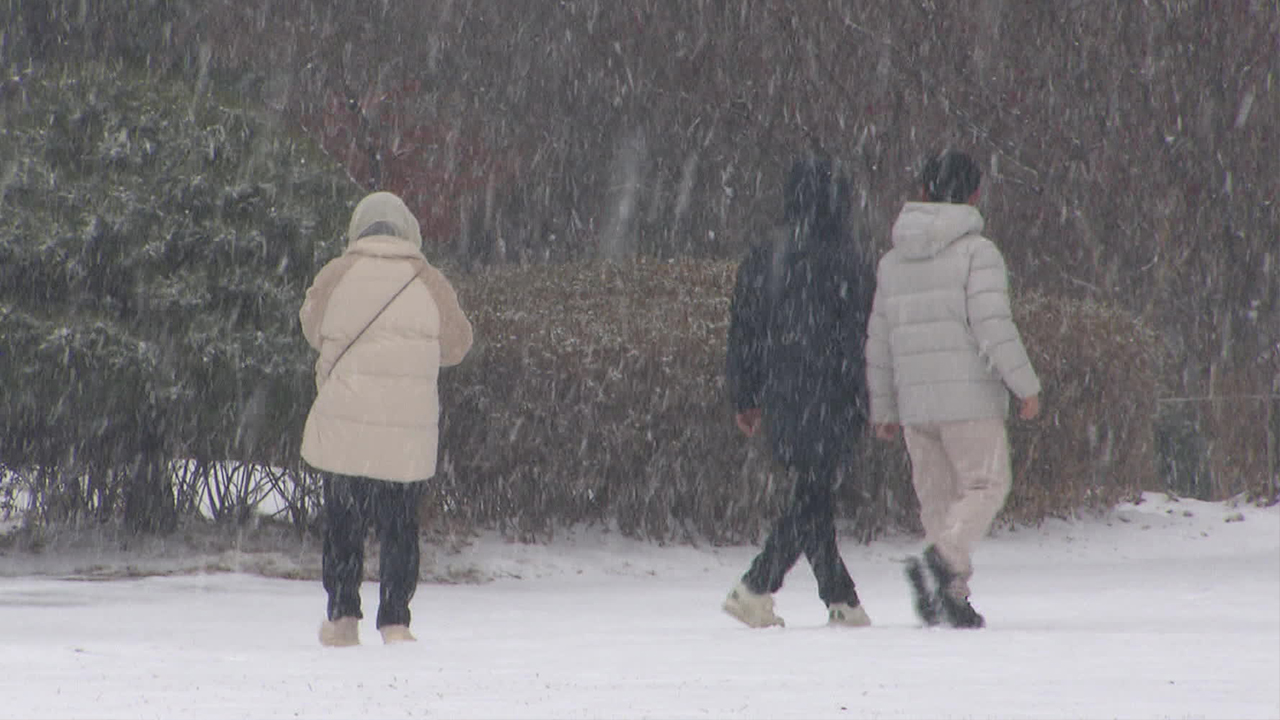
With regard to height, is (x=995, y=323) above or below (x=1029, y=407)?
above

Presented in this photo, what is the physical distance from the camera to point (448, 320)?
7035mm

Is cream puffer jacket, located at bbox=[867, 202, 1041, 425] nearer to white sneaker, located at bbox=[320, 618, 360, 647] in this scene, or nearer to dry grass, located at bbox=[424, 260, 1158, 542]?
white sneaker, located at bbox=[320, 618, 360, 647]

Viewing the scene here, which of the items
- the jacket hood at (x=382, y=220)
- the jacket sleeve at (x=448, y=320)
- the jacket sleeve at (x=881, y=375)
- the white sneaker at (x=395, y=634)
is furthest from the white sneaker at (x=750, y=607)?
the jacket hood at (x=382, y=220)

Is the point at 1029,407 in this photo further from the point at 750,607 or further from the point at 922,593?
the point at 750,607

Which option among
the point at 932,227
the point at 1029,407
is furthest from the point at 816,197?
the point at 1029,407

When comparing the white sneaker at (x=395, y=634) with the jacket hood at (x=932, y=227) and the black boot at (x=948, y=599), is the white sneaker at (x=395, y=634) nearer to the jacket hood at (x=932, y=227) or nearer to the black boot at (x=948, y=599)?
the black boot at (x=948, y=599)

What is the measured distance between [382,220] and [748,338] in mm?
1405

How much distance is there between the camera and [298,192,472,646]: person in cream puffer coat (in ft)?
22.3

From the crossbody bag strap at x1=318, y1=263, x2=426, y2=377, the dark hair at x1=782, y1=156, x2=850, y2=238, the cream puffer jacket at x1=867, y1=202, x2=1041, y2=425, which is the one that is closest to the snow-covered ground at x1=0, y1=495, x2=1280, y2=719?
the cream puffer jacket at x1=867, y1=202, x2=1041, y2=425

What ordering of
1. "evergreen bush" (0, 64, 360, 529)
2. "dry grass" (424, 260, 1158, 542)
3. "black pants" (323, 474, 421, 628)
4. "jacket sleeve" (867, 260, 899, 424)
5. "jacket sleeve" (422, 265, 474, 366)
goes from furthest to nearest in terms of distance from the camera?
"dry grass" (424, 260, 1158, 542) → "evergreen bush" (0, 64, 360, 529) → "jacket sleeve" (867, 260, 899, 424) → "jacket sleeve" (422, 265, 474, 366) → "black pants" (323, 474, 421, 628)

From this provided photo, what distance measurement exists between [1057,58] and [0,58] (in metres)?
7.72

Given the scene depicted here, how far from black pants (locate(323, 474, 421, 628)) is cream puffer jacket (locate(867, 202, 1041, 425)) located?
174 centimetres

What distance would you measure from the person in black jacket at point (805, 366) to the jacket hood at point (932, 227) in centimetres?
21

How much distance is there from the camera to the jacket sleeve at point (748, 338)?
23.7ft
